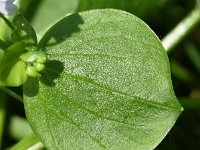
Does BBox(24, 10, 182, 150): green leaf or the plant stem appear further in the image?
the plant stem

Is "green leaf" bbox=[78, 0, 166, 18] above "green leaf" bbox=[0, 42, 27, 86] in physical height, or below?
below

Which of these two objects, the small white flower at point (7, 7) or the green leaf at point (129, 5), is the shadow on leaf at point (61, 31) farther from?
the green leaf at point (129, 5)

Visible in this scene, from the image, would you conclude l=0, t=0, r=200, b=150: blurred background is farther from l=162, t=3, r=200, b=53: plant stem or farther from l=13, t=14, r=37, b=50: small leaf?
l=13, t=14, r=37, b=50: small leaf

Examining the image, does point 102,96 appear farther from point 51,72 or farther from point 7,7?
point 7,7

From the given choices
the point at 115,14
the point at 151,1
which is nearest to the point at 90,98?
the point at 115,14

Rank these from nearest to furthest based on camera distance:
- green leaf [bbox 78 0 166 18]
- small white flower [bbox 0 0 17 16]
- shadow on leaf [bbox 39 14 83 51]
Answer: small white flower [bbox 0 0 17 16]
shadow on leaf [bbox 39 14 83 51]
green leaf [bbox 78 0 166 18]

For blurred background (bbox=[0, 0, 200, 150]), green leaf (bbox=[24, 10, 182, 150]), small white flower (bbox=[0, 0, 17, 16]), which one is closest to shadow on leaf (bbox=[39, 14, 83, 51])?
green leaf (bbox=[24, 10, 182, 150])
